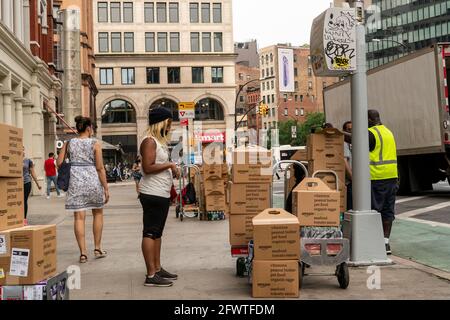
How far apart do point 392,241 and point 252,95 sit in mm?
149541

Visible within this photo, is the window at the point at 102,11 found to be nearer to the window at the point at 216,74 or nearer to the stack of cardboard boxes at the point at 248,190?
the window at the point at 216,74

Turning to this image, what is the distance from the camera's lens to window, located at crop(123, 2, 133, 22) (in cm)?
7188

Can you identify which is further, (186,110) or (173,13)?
(173,13)

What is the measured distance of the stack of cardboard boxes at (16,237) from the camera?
441 centimetres

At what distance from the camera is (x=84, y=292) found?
6078 millimetres

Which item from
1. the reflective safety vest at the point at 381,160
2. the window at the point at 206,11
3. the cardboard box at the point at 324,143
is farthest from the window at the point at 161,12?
the cardboard box at the point at 324,143

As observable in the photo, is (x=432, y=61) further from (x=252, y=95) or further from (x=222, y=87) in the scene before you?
(x=252, y=95)

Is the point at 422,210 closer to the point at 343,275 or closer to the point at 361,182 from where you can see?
the point at 361,182

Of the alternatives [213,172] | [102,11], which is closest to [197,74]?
[102,11]

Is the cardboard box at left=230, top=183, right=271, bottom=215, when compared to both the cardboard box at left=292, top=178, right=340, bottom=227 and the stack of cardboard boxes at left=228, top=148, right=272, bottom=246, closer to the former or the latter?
the stack of cardboard boxes at left=228, top=148, right=272, bottom=246

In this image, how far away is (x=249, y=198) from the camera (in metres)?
6.80

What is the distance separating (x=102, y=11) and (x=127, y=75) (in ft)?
26.0

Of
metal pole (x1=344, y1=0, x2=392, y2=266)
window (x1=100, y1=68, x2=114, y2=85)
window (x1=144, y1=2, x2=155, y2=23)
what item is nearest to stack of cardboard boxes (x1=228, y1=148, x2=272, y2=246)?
metal pole (x1=344, y1=0, x2=392, y2=266)
